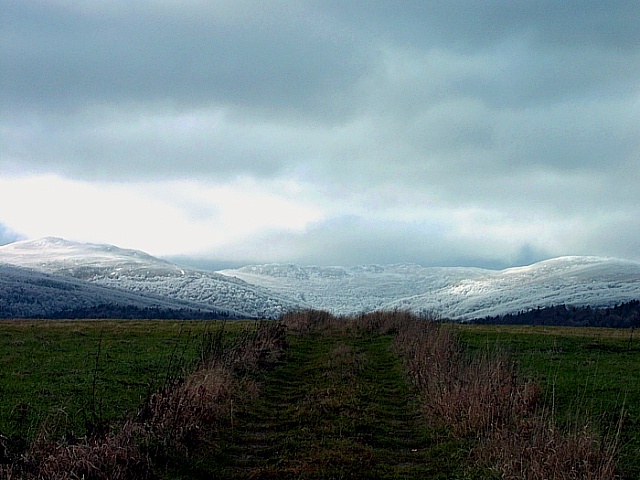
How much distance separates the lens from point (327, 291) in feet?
611

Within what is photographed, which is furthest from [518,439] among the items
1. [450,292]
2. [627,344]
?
[450,292]

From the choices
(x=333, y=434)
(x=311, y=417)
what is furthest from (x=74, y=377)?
(x=333, y=434)

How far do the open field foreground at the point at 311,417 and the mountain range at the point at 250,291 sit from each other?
36.4 metres

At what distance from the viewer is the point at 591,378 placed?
16.9m

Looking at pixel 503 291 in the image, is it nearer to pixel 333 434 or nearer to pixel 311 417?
pixel 311 417

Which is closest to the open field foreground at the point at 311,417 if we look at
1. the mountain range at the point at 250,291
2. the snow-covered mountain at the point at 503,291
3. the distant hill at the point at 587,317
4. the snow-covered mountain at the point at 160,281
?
the mountain range at the point at 250,291

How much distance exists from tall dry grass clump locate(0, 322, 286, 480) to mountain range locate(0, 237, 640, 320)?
4139 centimetres

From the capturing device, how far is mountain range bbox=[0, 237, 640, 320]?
297ft

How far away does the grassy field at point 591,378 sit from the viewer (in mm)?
11055

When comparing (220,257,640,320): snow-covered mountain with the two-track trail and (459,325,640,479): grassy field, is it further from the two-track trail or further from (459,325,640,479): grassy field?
the two-track trail

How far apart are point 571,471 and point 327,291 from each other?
588ft

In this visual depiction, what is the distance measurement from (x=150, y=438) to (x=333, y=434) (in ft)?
10.7

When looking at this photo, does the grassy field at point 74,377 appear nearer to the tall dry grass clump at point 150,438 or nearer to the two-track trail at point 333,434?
the tall dry grass clump at point 150,438

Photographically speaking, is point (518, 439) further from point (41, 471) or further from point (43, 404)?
point (43, 404)
